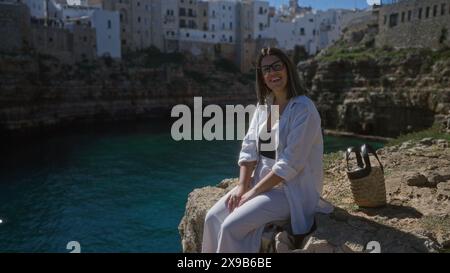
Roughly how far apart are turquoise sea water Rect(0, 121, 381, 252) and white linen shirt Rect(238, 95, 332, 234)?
906 centimetres

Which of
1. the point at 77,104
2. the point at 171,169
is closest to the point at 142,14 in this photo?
the point at 77,104

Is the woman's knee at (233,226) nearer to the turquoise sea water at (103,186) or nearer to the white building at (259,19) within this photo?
the turquoise sea water at (103,186)

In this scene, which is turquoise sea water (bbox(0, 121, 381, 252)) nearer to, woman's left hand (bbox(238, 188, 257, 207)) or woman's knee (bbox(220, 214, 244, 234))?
woman's left hand (bbox(238, 188, 257, 207))

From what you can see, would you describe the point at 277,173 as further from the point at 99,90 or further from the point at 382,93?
the point at 99,90

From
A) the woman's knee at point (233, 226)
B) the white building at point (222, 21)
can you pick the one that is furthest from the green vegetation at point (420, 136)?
the white building at point (222, 21)

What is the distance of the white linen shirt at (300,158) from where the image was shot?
11.7 feet

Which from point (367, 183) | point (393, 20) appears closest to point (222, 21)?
point (393, 20)

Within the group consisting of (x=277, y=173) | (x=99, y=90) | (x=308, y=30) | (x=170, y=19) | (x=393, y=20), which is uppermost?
(x=170, y=19)

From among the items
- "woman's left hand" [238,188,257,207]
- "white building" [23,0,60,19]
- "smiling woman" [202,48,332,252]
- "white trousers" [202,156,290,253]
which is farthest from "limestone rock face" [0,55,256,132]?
"white trousers" [202,156,290,253]

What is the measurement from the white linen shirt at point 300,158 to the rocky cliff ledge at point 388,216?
9.1 inches

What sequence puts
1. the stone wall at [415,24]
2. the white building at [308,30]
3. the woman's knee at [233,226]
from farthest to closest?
the white building at [308,30], the stone wall at [415,24], the woman's knee at [233,226]

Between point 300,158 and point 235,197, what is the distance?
694 mm

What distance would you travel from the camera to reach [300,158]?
359 centimetres

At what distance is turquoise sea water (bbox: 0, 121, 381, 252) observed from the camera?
13.1 metres
